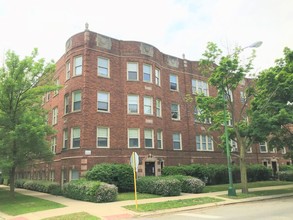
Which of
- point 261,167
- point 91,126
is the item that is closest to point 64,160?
point 91,126

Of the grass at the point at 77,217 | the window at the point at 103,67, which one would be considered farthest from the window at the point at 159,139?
the grass at the point at 77,217

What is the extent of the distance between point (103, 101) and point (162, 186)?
9.52 m

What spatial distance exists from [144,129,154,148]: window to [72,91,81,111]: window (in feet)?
20.0

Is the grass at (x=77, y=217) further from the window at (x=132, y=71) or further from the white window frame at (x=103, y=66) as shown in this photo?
the window at (x=132, y=71)

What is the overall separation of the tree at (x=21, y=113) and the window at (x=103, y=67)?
4.99 metres

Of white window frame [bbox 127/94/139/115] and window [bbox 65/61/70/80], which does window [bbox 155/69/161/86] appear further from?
window [bbox 65/61/70/80]

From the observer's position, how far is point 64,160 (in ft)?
81.7

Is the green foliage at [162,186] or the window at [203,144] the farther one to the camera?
the window at [203,144]

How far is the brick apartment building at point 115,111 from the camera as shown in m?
24.2

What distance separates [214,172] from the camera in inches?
1094

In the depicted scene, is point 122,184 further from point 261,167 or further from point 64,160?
point 261,167

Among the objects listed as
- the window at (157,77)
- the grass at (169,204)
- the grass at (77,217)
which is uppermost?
the window at (157,77)

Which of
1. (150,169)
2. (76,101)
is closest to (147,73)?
(76,101)

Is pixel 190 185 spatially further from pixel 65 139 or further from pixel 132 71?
pixel 132 71
